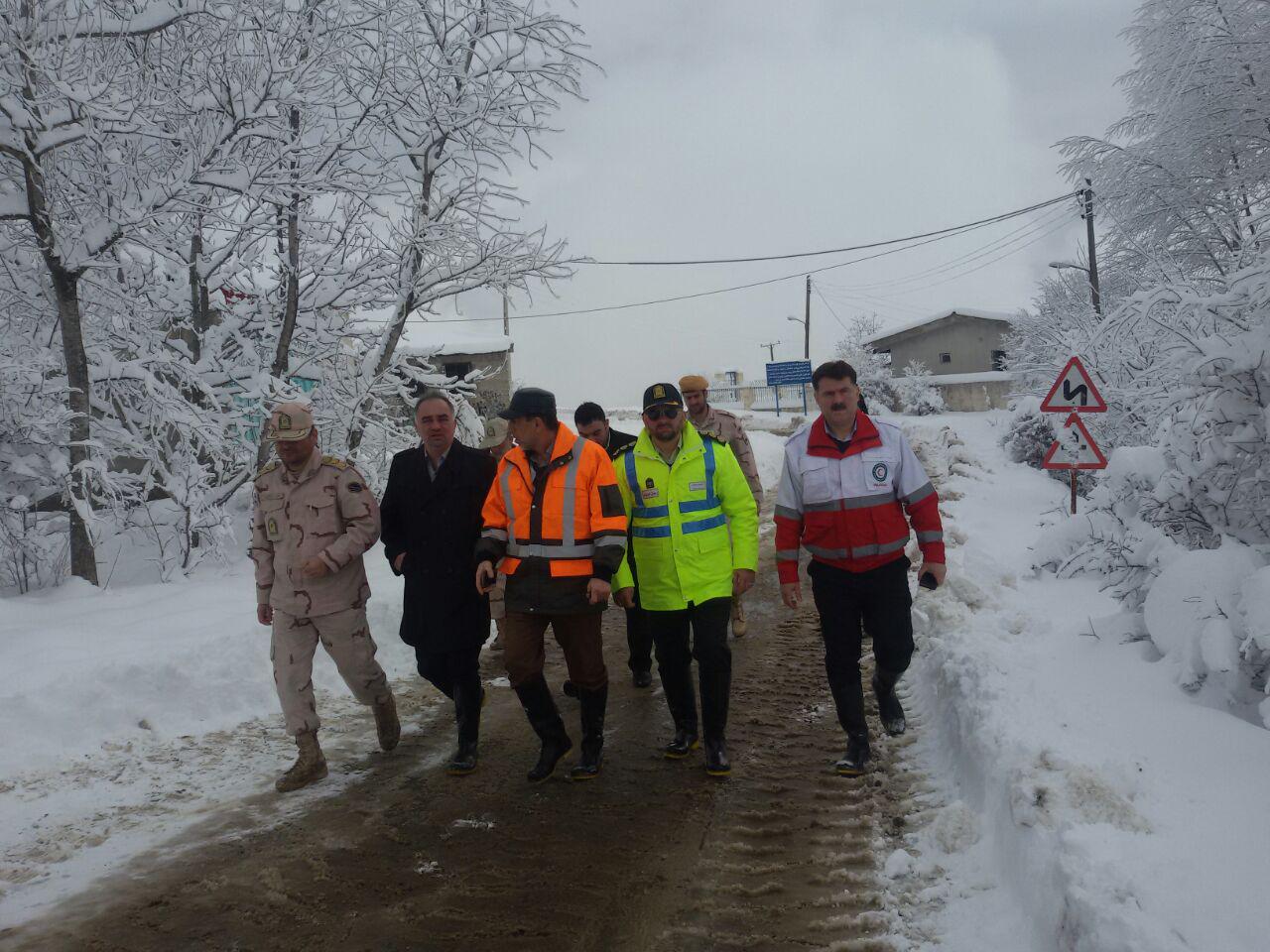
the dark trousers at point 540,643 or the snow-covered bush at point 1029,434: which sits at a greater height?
the snow-covered bush at point 1029,434

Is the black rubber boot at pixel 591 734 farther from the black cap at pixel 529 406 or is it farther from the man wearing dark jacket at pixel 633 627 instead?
the black cap at pixel 529 406

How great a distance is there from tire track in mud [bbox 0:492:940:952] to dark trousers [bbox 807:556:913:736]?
0.41m

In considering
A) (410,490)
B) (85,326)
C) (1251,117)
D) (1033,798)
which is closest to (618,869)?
(1033,798)

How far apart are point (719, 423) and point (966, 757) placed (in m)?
3.75

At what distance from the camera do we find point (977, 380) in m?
43.2

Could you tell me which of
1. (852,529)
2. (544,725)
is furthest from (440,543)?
(852,529)

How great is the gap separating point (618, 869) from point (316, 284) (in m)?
9.41

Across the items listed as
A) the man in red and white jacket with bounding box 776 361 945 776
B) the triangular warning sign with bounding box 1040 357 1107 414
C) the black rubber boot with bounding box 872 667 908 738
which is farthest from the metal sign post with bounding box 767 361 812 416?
the man in red and white jacket with bounding box 776 361 945 776

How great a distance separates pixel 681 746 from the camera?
4.91m

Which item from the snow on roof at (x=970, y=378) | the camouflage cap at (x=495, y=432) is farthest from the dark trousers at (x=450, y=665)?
the snow on roof at (x=970, y=378)

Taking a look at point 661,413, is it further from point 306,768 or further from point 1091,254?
point 1091,254

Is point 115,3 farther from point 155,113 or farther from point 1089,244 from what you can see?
point 1089,244

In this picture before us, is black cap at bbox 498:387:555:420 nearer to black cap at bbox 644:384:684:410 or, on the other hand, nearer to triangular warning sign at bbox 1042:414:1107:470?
black cap at bbox 644:384:684:410

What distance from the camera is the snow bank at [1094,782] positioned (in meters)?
2.52
